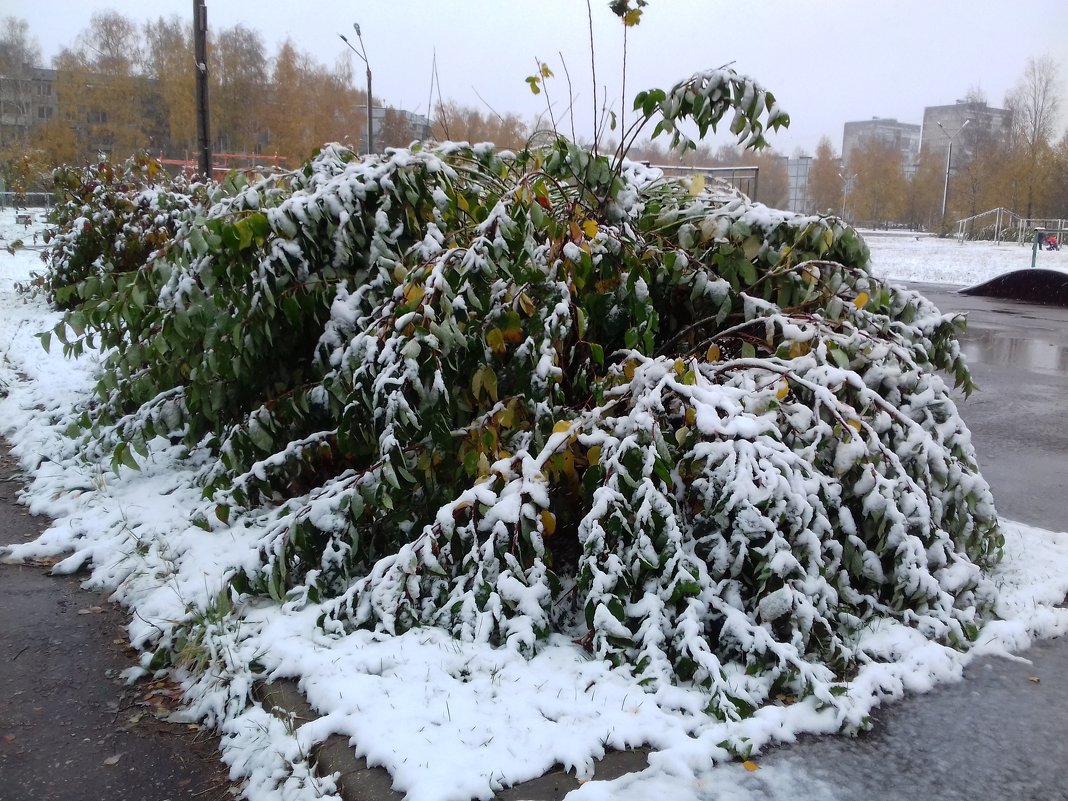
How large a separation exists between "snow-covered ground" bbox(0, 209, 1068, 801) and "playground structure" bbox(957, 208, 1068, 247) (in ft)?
152

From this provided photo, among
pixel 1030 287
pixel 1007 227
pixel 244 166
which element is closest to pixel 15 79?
pixel 244 166

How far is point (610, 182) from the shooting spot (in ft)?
13.1

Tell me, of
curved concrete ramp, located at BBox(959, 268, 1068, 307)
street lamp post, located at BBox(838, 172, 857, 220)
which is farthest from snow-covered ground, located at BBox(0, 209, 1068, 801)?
street lamp post, located at BBox(838, 172, 857, 220)

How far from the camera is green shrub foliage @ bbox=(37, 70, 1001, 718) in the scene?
3.02 m

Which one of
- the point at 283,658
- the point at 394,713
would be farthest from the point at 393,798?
the point at 283,658

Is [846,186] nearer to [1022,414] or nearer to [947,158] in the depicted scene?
[947,158]

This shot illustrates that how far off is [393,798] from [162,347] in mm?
2840

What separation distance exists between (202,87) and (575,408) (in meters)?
11.7

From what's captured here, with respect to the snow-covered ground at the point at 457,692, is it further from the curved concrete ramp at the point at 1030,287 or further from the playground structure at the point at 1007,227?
the playground structure at the point at 1007,227

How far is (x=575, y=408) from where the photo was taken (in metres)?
3.81

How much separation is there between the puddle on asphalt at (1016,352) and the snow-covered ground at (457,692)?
7.00m

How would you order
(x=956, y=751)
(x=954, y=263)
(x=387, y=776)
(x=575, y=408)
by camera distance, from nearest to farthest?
(x=387, y=776) → (x=956, y=751) → (x=575, y=408) → (x=954, y=263)

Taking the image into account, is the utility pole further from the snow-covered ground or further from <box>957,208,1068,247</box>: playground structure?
<box>957,208,1068,247</box>: playground structure

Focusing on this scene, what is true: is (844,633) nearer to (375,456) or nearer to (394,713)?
(394,713)
